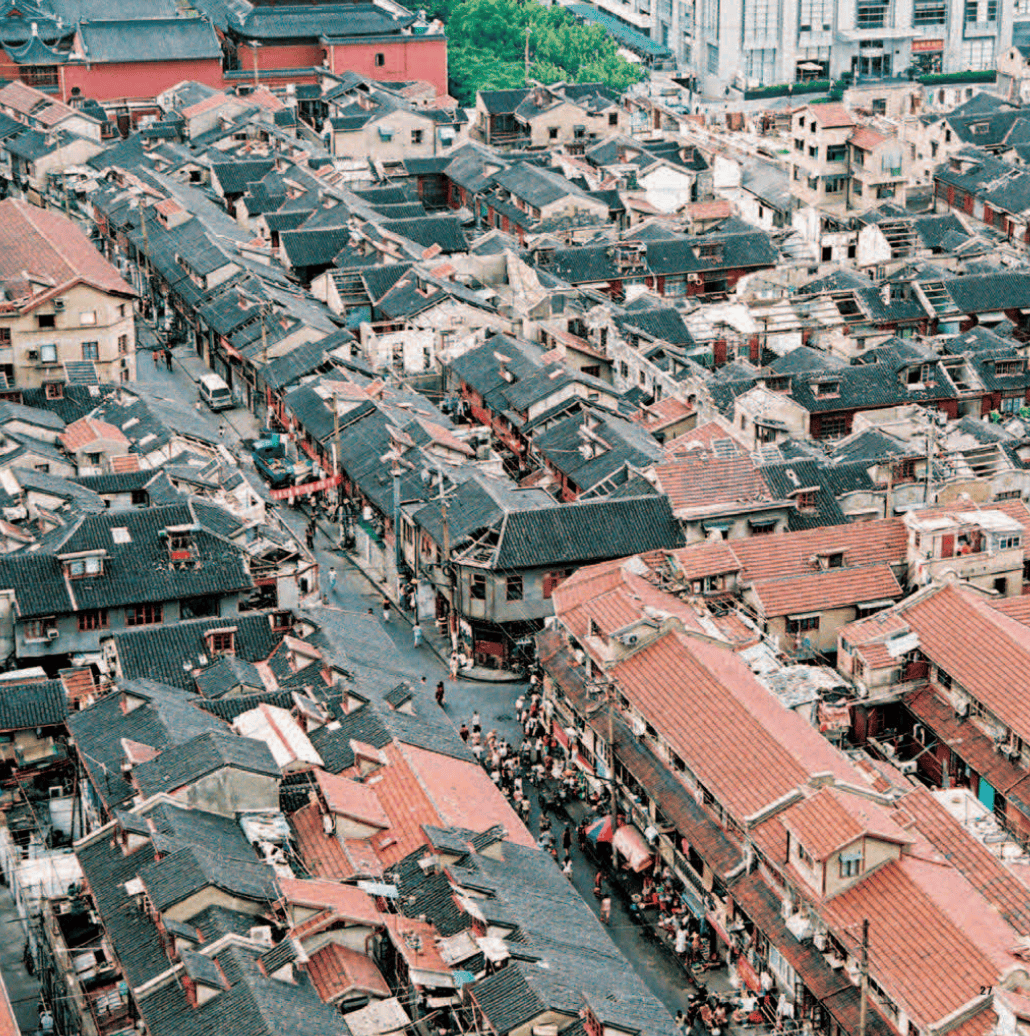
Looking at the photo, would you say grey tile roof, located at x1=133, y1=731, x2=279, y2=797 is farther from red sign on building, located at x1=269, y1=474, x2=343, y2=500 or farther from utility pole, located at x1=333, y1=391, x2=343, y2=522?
utility pole, located at x1=333, y1=391, x2=343, y2=522

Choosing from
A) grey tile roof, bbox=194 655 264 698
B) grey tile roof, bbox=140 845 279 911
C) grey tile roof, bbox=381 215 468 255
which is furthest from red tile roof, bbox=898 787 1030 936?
grey tile roof, bbox=381 215 468 255

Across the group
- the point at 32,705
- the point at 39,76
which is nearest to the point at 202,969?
the point at 32,705

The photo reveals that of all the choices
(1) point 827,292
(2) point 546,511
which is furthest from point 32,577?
(1) point 827,292

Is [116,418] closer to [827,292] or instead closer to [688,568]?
[688,568]

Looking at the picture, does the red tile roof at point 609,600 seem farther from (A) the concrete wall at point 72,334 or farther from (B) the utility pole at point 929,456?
(A) the concrete wall at point 72,334

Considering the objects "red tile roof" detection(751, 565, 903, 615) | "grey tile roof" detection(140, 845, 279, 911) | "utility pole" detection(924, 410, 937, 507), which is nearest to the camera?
"grey tile roof" detection(140, 845, 279, 911)

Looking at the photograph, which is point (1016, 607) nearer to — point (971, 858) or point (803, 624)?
point (803, 624)
